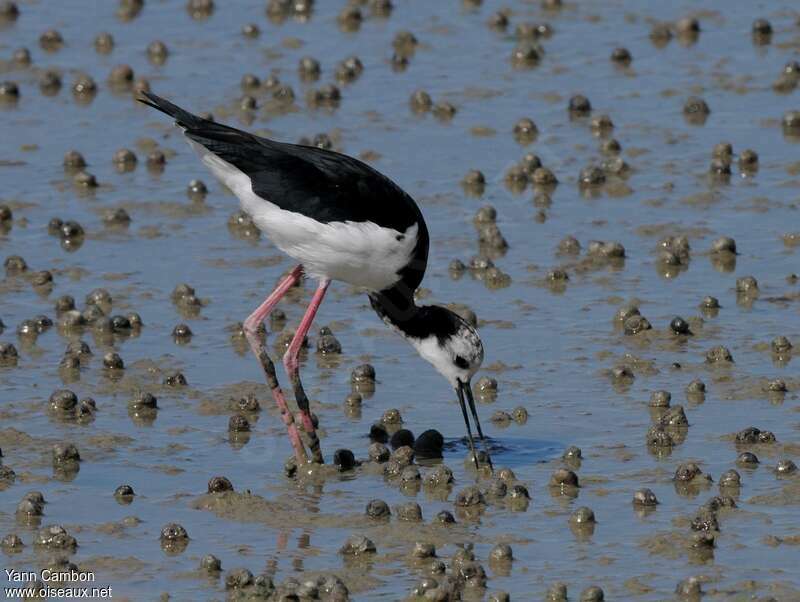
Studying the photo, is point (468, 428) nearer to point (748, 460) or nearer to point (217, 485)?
point (217, 485)

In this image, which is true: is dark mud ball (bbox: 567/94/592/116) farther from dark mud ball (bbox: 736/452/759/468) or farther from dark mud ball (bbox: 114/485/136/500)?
dark mud ball (bbox: 114/485/136/500)

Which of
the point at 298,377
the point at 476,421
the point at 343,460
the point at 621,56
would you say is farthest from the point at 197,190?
the point at 476,421

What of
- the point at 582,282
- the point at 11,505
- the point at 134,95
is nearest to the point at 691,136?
the point at 582,282

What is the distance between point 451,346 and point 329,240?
4.09 ft

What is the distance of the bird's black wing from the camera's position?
14875 millimetres

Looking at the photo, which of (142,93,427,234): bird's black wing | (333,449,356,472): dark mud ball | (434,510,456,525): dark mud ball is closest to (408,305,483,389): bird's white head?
(142,93,427,234): bird's black wing

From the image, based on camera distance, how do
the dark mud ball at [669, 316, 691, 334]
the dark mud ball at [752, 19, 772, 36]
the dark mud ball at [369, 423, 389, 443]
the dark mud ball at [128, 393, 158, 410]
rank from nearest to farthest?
the dark mud ball at [369, 423, 389, 443], the dark mud ball at [128, 393, 158, 410], the dark mud ball at [669, 316, 691, 334], the dark mud ball at [752, 19, 772, 36]

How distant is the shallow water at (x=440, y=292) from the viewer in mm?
13180

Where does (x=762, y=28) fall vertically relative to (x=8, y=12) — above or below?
above

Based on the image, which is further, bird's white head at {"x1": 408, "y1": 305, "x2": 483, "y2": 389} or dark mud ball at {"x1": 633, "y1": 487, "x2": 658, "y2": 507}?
bird's white head at {"x1": 408, "y1": 305, "x2": 483, "y2": 389}

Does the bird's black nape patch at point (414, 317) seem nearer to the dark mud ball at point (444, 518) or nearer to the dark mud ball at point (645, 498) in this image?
the dark mud ball at point (444, 518)

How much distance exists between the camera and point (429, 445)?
15.0 m

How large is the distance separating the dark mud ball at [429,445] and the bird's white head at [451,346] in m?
0.43

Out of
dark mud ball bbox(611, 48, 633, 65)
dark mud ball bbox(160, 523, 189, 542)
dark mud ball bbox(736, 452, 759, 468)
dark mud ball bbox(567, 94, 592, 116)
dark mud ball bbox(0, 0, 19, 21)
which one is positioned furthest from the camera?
dark mud ball bbox(0, 0, 19, 21)
